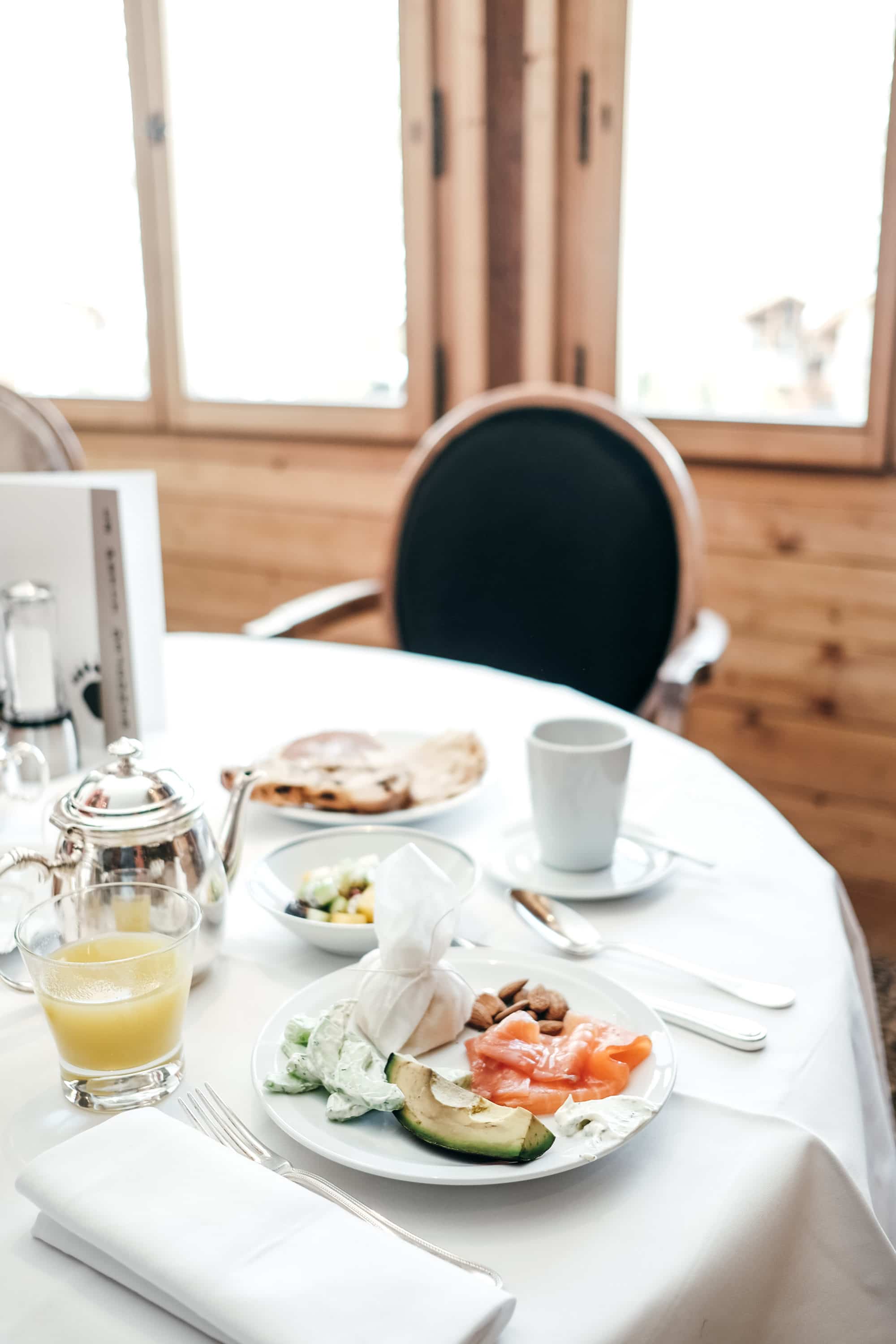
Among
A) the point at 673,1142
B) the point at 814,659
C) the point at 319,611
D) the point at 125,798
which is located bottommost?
the point at 814,659

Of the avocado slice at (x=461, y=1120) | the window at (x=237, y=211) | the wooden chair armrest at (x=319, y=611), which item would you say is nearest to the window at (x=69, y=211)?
the window at (x=237, y=211)

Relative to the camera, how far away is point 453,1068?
62 centimetres


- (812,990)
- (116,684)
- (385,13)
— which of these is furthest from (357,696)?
(385,13)

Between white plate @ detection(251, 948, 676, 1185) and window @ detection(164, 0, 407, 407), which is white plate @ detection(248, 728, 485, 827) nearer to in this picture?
white plate @ detection(251, 948, 676, 1185)

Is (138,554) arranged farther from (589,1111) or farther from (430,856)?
(589,1111)

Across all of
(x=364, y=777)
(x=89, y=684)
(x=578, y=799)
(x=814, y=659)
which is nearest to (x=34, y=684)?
(x=89, y=684)

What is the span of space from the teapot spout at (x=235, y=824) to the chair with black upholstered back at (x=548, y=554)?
0.86 meters

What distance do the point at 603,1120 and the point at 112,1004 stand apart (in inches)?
9.6

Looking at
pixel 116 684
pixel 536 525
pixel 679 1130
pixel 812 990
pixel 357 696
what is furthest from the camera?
pixel 536 525

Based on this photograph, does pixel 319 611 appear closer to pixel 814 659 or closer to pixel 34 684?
pixel 34 684

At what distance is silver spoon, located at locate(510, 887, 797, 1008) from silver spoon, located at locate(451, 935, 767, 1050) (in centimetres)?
2

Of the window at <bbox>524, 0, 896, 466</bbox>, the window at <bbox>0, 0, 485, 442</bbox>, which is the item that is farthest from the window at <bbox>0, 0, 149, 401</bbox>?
the window at <bbox>524, 0, 896, 466</bbox>

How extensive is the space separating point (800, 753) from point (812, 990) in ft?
5.54

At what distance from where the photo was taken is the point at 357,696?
51.4 inches
